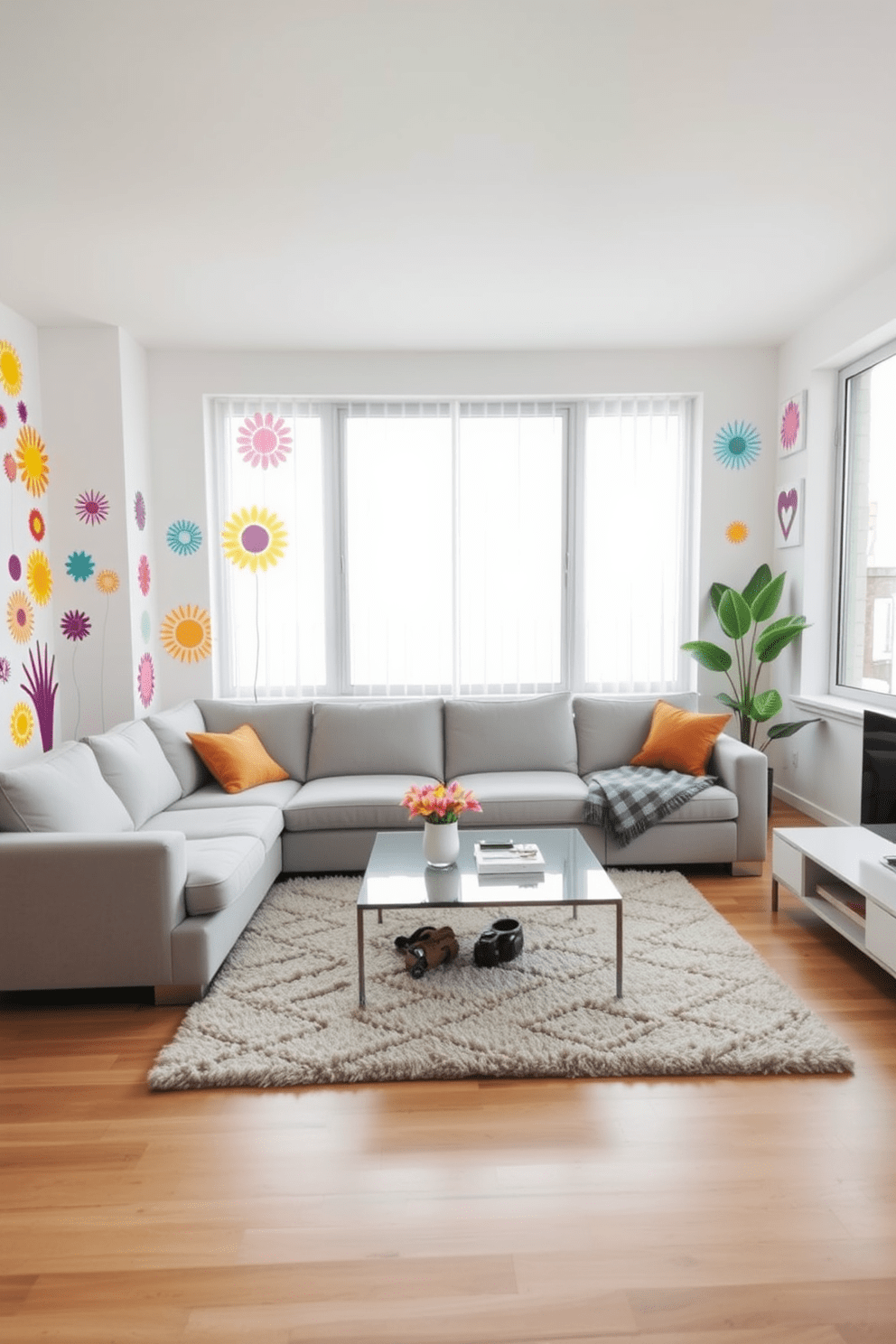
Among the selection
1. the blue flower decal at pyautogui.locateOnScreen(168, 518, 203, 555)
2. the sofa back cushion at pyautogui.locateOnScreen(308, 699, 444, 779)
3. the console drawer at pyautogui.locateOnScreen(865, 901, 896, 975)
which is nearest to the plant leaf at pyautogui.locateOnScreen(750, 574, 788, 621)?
the sofa back cushion at pyautogui.locateOnScreen(308, 699, 444, 779)

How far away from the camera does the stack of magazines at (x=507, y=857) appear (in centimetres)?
288

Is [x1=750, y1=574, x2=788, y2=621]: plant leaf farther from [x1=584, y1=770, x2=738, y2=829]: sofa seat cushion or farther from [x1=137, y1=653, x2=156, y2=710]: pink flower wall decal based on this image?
[x1=137, y1=653, x2=156, y2=710]: pink flower wall decal

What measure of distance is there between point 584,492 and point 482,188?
2.37 meters

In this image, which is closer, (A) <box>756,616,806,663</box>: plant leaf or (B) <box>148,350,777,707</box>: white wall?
(A) <box>756,616,806,663</box>: plant leaf

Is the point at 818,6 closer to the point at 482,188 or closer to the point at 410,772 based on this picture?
the point at 482,188

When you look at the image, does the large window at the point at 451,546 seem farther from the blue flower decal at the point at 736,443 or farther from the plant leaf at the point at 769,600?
the plant leaf at the point at 769,600

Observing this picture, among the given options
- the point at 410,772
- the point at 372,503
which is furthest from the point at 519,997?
the point at 372,503

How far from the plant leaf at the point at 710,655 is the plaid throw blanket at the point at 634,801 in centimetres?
104

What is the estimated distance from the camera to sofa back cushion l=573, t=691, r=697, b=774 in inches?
172

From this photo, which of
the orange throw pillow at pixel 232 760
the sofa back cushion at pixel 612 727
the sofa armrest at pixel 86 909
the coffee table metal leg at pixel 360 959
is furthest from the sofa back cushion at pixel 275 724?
the coffee table metal leg at pixel 360 959

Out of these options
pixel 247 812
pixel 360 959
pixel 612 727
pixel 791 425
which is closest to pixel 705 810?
pixel 612 727

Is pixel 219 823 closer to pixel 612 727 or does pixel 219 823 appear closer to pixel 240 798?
pixel 240 798

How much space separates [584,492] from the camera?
16.6ft

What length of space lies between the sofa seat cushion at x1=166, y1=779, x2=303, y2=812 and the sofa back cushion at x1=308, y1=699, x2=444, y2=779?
0.27 meters
